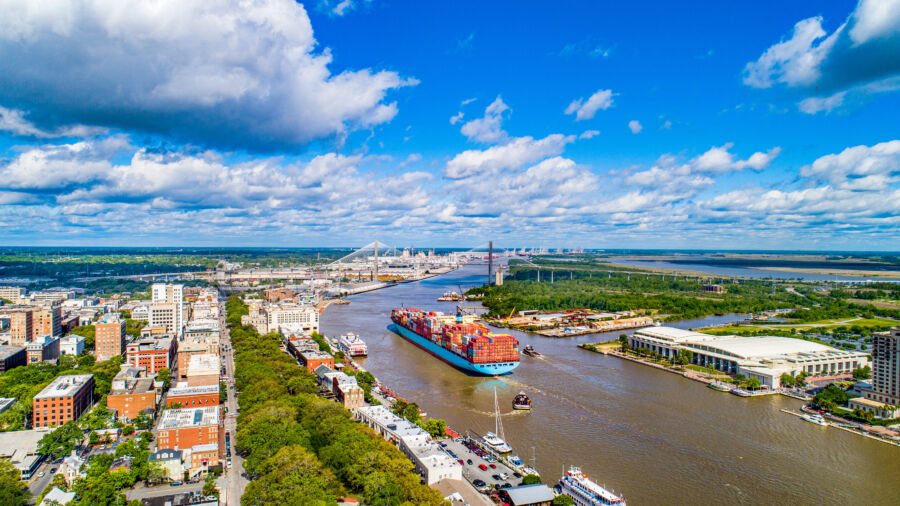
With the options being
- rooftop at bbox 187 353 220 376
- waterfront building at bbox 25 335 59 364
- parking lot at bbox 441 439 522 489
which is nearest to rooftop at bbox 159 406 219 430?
rooftop at bbox 187 353 220 376

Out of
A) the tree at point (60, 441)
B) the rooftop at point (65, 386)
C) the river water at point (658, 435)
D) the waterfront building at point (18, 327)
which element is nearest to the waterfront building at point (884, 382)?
the river water at point (658, 435)

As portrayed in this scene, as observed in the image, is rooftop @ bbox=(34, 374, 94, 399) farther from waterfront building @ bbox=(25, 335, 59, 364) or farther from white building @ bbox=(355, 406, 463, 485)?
white building @ bbox=(355, 406, 463, 485)

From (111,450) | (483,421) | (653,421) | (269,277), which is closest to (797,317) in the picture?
(653,421)

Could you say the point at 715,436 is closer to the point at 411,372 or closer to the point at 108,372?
the point at 411,372

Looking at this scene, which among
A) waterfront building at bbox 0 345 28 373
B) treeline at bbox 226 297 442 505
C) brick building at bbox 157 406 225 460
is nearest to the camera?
treeline at bbox 226 297 442 505

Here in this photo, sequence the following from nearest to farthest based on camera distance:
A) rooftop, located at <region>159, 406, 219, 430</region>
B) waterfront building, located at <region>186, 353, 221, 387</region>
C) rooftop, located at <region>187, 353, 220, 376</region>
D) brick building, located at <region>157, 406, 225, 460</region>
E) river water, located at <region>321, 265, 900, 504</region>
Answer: river water, located at <region>321, 265, 900, 504</region>
brick building, located at <region>157, 406, 225, 460</region>
rooftop, located at <region>159, 406, 219, 430</region>
waterfront building, located at <region>186, 353, 221, 387</region>
rooftop, located at <region>187, 353, 220, 376</region>

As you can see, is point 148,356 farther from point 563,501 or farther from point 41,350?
point 563,501

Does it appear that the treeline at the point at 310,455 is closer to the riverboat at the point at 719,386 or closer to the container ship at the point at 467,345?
the container ship at the point at 467,345
